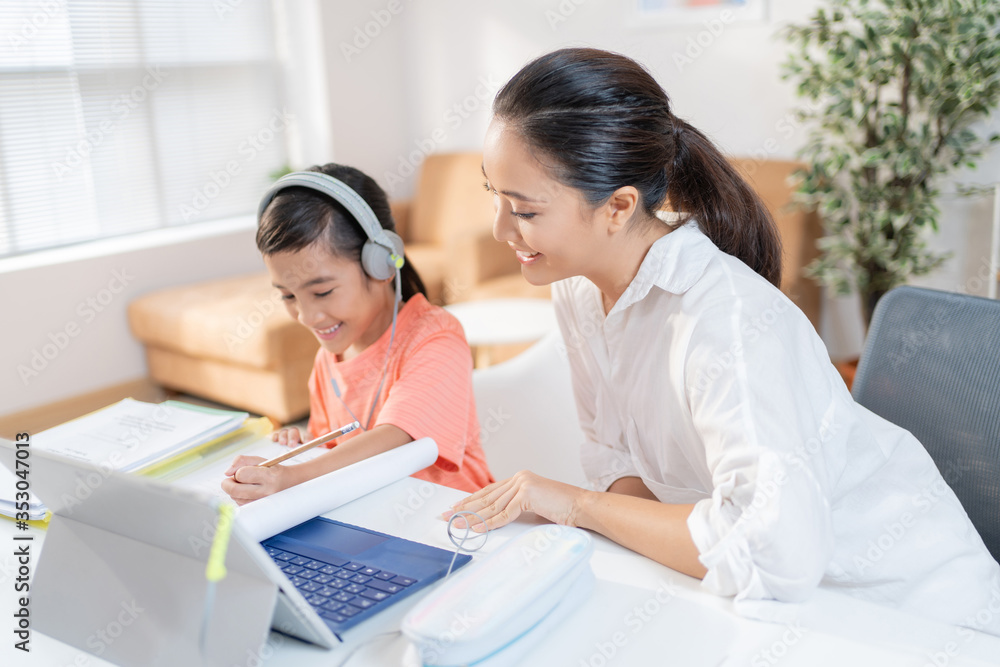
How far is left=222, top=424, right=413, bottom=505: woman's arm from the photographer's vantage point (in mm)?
986

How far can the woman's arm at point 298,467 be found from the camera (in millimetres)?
Answer: 986

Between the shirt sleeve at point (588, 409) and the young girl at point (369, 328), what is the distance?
0.17 metres

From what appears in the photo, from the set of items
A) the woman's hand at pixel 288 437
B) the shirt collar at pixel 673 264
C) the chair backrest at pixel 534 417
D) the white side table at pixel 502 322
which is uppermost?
the shirt collar at pixel 673 264

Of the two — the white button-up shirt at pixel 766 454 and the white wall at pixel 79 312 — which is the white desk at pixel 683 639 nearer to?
the white button-up shirt at pixel 766 454

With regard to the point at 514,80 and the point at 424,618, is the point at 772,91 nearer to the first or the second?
the point at 514,80

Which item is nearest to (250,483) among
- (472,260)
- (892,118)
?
(892,118)

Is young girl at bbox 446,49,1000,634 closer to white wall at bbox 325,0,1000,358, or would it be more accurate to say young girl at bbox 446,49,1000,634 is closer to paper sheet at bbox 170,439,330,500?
paper sheet at bbox 170,439,330,500

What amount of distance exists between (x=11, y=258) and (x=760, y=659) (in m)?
3.39

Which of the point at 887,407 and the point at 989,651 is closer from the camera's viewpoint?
the point at 989,651

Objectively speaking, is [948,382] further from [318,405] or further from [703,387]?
[318,405]

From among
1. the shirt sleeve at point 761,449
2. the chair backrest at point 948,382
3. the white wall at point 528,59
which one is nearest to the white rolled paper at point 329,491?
the shirt sleeve at point 761,449

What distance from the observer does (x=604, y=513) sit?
2.89 feet

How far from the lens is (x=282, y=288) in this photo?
1308 mm

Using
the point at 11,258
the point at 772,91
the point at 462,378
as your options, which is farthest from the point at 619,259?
the point at 11,258
